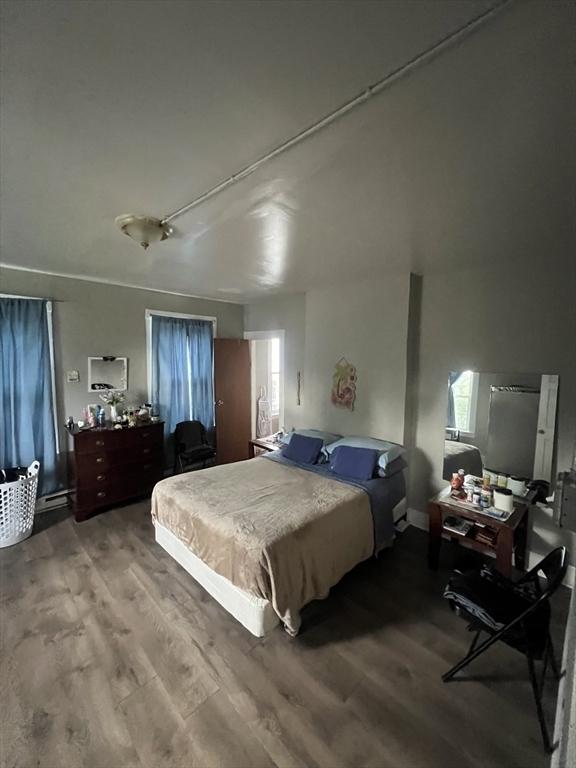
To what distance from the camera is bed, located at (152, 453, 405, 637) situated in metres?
1.94

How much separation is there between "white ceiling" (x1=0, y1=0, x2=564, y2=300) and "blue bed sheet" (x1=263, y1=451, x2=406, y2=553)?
1959 millimetres

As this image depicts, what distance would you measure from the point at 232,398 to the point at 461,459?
3.25 metres

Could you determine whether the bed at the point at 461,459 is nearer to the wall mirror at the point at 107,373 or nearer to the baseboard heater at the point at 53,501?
the wall mirror at the point at 107,373

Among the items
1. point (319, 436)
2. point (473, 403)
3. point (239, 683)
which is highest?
point (473, 403)

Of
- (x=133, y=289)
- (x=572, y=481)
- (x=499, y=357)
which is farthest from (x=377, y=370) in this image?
(x=133, y=289)

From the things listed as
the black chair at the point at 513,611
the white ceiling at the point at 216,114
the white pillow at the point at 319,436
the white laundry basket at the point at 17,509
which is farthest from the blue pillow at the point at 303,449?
the white laundry basket at the point at 17,509

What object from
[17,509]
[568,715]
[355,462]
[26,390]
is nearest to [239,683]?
[568,715]

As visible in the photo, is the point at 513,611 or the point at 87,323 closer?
the point at 513,611

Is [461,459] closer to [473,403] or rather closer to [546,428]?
[473,403]

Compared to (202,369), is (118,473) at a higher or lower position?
lower

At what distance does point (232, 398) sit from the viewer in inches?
199

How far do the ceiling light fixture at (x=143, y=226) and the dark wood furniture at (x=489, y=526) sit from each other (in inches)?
113

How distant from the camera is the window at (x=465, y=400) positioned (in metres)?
2.92

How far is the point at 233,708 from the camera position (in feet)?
5.24
